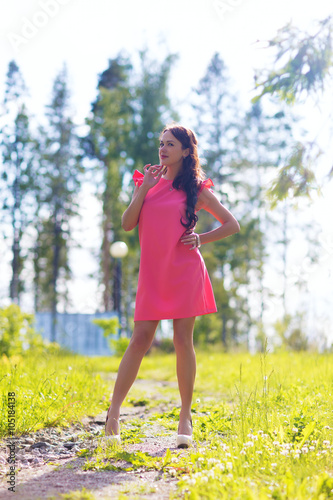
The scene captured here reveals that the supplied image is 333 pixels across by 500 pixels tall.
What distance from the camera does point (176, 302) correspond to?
276cm

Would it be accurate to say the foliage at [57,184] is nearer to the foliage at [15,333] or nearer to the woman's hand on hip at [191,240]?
the foliage at [15,333]

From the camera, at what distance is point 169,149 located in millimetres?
2988

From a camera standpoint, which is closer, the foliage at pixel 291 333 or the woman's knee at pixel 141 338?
the woman's knee at pixel 141 338

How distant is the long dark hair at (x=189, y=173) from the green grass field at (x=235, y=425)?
1056mm

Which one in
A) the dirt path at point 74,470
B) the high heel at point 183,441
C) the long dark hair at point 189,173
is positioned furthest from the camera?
the long dark hair at point 189,173

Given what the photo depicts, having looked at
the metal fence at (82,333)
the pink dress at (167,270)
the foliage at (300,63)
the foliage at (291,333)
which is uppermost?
the foliage at (300,63)

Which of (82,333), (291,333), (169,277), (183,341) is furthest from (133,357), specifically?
(82,333)

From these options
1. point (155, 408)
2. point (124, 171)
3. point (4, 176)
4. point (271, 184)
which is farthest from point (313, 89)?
point (4, 176)

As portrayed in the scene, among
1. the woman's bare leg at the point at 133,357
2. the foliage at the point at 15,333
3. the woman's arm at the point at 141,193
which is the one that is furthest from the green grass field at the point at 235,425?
the foliage at the point at 15,333

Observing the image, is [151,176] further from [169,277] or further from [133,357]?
[133,357]

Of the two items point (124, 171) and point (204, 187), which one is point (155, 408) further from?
point (124, 171)

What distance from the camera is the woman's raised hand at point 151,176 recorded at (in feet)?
9.35

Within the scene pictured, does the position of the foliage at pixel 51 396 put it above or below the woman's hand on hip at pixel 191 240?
below

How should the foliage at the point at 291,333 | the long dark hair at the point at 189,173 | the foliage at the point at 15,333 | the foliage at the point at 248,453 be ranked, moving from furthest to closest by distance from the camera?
the foliage at the point at 291,333 < the foliage at the point at 15,333 < the long dark hair at the point at 189,173 < the foliage at the point at 248,453
